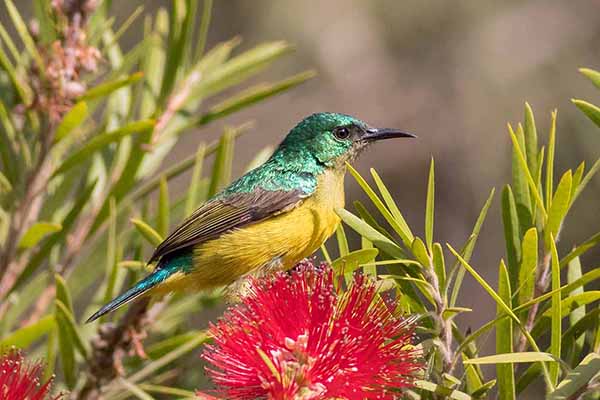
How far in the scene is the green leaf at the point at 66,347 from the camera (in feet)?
5.75

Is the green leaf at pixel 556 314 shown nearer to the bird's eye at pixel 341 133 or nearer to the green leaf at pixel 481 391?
the green leaf at pixel 481 391

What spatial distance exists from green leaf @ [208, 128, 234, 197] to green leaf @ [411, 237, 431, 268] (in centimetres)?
77

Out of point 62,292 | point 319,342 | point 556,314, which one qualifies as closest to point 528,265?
point 556,314

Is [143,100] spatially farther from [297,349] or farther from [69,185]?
[297,349]

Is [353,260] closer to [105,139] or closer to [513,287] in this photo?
[513,287]

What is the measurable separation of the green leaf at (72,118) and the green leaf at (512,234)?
853 mm

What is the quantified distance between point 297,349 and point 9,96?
52.3 inches

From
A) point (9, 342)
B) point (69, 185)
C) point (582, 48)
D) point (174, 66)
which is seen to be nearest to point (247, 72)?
point (174, 66)

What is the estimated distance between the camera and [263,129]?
676 cm

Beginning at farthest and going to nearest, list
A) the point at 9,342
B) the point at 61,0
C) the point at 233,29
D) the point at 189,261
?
the point at 233,29 < the point at 189,261 < the point at 61,0 < the point at 9,342

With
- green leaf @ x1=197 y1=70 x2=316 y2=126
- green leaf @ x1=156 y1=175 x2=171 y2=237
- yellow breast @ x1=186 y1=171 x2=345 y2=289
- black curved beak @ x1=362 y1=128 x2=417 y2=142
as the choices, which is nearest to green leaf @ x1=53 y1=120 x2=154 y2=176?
green leaf @ x1=156 y1=175 x2=171 y2=237

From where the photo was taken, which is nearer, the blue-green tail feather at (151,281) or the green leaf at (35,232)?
the green leaf at (35,232)

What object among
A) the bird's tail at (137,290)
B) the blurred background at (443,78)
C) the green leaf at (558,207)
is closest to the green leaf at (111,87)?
the bird's tail at (137,290)

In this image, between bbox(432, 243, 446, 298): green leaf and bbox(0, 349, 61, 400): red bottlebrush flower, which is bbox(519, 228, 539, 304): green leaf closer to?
bbox(432, 243, 446, 298): green leaf
